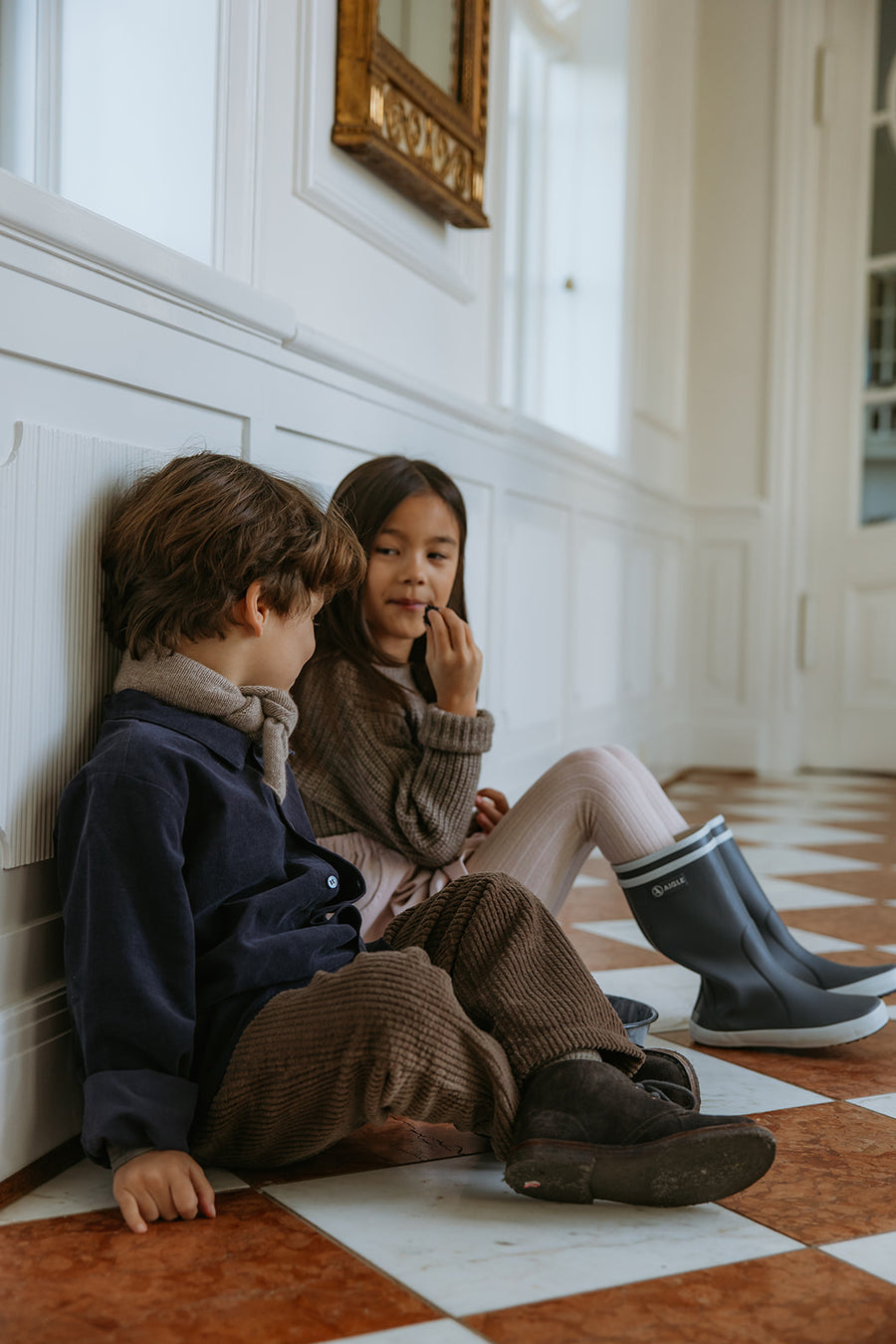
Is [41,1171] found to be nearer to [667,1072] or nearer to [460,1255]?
[460,1255]

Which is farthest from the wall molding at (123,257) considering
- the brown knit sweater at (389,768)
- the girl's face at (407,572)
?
the brown knit sweater at (389,768)

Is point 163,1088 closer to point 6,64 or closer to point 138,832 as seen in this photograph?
point 138,832

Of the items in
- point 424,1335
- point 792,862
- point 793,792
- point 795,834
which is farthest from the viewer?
point 793,792

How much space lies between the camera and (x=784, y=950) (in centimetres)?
145

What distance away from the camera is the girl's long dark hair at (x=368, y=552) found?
1437mm

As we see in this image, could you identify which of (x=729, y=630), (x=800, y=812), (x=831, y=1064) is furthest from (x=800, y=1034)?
(x=729, y=630)

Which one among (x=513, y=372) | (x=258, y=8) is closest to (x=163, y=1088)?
(x=258, y=8)

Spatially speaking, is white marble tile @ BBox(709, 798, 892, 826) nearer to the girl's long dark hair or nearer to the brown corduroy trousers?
the girl's long dark hair

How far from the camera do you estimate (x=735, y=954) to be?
138 cm

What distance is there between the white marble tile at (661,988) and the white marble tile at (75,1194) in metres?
0.62

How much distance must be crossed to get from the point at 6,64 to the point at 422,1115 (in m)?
1.43

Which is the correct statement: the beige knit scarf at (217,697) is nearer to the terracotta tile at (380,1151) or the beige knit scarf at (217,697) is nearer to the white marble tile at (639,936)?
the terracotta tile at (380,1151)

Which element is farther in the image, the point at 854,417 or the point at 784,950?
the point at 854,417

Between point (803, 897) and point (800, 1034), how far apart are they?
0.94m
